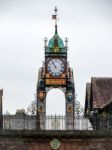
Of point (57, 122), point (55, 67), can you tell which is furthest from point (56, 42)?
point (57, 122)

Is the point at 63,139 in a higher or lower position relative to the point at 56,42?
lower

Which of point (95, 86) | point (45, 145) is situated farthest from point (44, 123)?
point (95, 86)

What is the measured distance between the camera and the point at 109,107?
33.1 meters

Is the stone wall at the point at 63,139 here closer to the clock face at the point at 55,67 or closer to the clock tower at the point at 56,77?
the clock tower at the point at 56,77

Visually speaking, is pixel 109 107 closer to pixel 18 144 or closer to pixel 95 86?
pixel 95 86

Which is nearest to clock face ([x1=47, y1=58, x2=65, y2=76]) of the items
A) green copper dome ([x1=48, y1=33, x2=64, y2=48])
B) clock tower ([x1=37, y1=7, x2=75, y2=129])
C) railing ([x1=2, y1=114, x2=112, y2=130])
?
clock tower ([x1=37, y1=7, x2=75, y2=129])

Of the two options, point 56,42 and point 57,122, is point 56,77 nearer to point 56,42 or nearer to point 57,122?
point 56,42

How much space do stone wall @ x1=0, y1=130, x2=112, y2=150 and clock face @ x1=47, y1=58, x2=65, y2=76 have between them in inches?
555

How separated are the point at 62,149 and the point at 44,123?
280cm

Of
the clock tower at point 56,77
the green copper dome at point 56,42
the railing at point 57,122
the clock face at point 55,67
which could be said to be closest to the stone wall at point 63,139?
the railing at point 57,122

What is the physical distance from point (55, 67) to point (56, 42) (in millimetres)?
2011

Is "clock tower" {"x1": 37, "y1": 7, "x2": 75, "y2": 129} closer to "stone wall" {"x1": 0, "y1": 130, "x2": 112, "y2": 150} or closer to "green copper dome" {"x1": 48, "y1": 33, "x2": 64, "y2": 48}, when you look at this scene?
"green copper dome" {"x1": 48, "y1": 33, "x2": 64, "y2": 48}

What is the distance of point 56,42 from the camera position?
1736 inches

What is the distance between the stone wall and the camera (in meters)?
28.6
